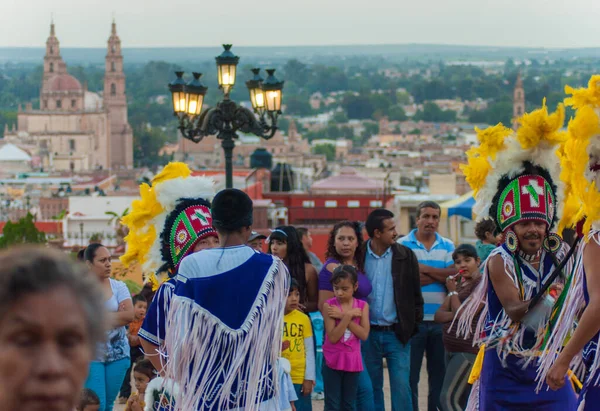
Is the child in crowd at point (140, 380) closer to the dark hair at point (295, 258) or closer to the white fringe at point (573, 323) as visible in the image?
the dark hair at point (295, 258)

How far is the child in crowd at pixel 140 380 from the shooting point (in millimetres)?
6102

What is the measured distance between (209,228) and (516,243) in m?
1.18

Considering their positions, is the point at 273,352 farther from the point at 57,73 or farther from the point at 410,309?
the point at 57,73

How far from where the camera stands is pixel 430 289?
7.26 meters

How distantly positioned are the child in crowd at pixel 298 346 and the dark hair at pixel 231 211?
196 cm

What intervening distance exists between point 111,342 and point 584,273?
262 cm

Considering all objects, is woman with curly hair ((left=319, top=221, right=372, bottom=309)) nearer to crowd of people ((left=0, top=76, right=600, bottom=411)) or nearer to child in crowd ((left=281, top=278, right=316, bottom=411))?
crowd of people ((left=0, top=76, right=600, bottom=411))

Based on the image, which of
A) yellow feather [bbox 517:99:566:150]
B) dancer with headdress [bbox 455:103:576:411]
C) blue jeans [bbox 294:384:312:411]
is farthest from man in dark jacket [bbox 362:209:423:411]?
yellow feather [bbox 517:99:566:150]

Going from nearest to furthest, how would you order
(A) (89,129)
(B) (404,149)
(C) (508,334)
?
(C) (508,334) → (A) (89,129) → (B) (404,149)

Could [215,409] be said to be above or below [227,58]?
below

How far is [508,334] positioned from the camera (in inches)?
185

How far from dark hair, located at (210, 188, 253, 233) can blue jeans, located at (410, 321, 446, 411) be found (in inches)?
114

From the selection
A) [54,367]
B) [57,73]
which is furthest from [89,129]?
[54,367]

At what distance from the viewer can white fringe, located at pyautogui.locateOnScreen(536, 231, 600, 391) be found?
4.03m
